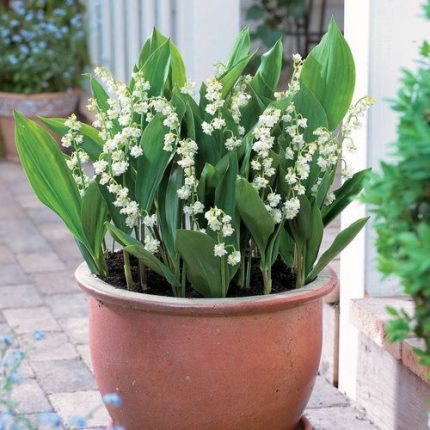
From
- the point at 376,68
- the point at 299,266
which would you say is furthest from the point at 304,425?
the point at 376,68

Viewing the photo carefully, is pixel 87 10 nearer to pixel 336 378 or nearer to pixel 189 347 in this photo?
pixel 336 378

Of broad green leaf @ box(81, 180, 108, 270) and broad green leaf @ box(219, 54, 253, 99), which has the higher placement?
broad green leaf @ box(219, 54, 253, 99)

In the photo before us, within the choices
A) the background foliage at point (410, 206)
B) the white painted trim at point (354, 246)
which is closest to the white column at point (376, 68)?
the white painted trim at point (354, 246)

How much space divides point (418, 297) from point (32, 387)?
175 centimetres

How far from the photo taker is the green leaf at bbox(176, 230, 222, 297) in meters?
2.29

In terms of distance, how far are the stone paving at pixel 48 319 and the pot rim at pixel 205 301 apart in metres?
0.22

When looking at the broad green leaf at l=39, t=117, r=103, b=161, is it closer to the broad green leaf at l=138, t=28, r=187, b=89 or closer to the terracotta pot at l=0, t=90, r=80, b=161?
the broad green leaf at l=138, t=28, r=187, b=89

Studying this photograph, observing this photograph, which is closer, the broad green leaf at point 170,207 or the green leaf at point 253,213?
the green leaf at point 253,213

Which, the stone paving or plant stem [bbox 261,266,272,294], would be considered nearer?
plant stem [bbox 261,266,272,294]

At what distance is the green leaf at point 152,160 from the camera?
2.38 metres

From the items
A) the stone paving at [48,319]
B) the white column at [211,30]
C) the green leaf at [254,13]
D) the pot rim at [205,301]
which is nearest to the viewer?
the pot rim at [205,301]

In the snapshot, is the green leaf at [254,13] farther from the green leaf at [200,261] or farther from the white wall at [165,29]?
the green leaf at [200,261]

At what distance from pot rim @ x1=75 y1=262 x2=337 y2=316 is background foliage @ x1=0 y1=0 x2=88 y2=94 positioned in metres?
3.66

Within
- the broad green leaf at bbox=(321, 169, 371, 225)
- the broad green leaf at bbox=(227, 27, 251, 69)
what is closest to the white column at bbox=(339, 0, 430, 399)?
the broad green leaf at bbox=(321, 169, 371, 225)
